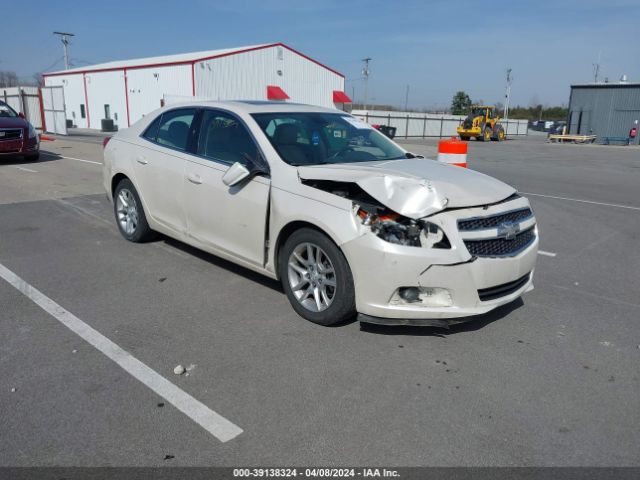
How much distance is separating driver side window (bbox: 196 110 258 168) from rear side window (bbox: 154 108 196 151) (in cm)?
25

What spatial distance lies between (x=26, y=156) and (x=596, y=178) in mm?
15931

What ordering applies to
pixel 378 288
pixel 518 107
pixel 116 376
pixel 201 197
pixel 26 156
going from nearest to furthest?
pixel 116 376
pixel 378 288
pixel 201 197
pixel 26 156
pixel 518 107

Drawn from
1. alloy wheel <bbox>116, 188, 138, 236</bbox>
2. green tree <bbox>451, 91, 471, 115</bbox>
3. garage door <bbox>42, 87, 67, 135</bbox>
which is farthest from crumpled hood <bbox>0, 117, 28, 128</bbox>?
green tree <bbox>451, 91, 471, 115</bbox>

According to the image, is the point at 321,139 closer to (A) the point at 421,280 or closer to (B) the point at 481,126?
(A) the point at 421,280

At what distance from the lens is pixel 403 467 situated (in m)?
2.47

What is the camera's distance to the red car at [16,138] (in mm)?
13188

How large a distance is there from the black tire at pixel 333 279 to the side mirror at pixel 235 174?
0.66 metres

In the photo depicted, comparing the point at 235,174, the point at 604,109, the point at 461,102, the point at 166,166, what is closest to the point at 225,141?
the point at 235,174

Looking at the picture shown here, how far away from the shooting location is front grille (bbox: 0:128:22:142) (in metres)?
13.1

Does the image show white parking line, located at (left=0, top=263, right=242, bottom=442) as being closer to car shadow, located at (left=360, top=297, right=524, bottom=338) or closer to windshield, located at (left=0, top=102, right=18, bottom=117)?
car shadow, located at (left=360, top=297, right=524, bottom=338)

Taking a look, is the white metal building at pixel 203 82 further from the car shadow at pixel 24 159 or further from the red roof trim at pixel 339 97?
the car shadow at pixel 24 159

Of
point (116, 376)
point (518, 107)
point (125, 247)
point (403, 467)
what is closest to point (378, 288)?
point (403, 467)

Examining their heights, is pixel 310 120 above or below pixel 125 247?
above

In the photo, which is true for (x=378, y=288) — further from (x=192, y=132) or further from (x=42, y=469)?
(x=192, y=132)
